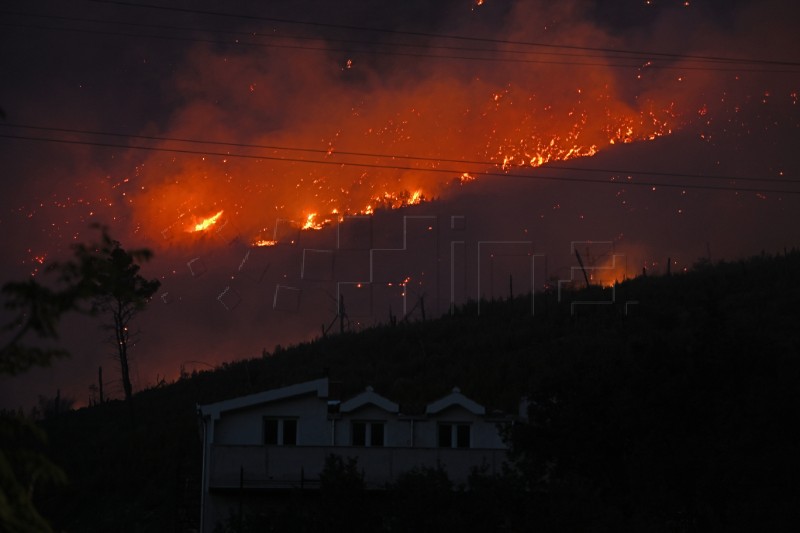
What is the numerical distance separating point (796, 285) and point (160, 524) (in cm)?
5781

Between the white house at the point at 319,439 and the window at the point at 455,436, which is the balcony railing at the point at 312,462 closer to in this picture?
the white house at the point at 319,439

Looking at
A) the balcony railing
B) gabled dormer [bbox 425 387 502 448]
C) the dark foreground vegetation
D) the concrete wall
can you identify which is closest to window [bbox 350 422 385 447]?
the concrete wall

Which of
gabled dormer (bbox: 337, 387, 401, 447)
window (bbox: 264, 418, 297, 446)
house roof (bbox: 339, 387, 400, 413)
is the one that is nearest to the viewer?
window (bbox: 264, 418, 297, 446)

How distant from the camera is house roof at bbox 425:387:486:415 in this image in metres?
42.4

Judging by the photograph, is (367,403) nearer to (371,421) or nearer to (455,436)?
(371,421)

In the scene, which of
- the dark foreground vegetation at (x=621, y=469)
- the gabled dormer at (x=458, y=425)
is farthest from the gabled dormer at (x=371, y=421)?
the dark foreground vegetation at (x=621, y=469)

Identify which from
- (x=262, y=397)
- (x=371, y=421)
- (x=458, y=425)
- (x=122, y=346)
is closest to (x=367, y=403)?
(x=371, y=421)

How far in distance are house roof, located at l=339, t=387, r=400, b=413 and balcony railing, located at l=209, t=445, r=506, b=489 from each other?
10.1 ft

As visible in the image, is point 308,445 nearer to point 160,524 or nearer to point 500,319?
point 160,524

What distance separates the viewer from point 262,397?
134 feet

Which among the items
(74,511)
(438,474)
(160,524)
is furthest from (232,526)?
(74,511)

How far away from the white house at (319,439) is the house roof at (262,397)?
0.04 metres

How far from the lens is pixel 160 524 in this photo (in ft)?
164

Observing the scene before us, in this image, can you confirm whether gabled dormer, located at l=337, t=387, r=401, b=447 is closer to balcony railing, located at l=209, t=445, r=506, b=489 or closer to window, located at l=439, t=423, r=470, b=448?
window, located at l=439, t=423, r=470, b=448
